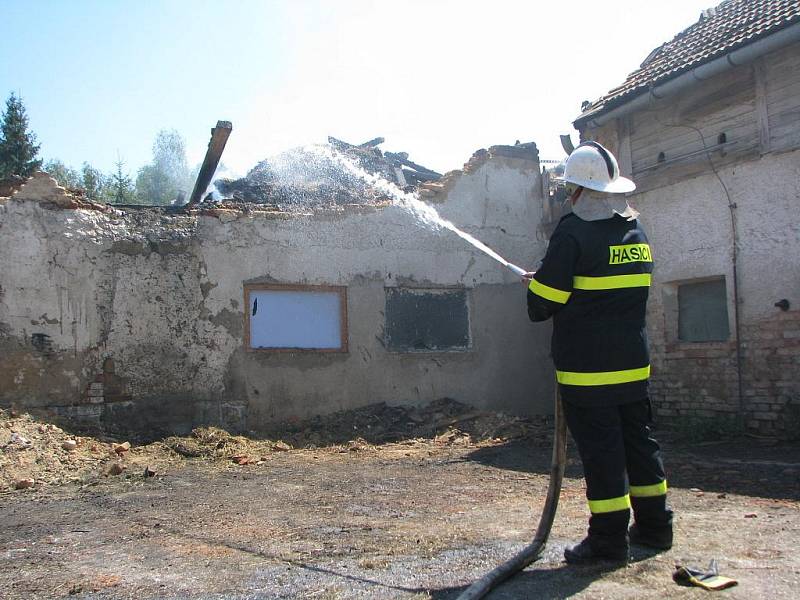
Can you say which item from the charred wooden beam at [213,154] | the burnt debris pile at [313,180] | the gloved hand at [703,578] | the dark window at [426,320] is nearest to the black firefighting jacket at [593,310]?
the gloved hand at [703,578]

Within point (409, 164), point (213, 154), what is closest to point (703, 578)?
point (213, 154)

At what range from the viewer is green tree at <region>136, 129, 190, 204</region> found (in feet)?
143

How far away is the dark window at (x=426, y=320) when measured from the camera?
11.0 meters

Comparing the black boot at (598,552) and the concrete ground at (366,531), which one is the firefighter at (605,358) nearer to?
the black boot at (598,552)

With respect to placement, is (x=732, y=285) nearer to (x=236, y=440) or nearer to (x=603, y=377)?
(x=603, y=377)

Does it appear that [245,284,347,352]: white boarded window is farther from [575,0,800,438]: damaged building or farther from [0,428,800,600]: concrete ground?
[575,0,800,438]: damaged building

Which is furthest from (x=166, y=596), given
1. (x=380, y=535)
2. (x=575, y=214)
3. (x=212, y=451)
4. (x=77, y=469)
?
(x=212, y=451)

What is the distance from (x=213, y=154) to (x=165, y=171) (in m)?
37.8

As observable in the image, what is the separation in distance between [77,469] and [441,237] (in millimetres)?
6400

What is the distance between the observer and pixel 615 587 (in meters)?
2.79

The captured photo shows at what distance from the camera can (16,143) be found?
1042 inches

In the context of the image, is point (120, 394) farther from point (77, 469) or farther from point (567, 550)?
point (567, 550)

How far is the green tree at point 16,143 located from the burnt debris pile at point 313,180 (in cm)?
1745

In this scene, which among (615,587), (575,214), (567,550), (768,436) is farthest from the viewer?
(768,436)
